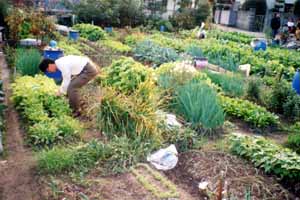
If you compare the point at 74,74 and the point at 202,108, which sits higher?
the point at 74,74

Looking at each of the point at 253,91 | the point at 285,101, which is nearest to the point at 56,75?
the point at 253,91

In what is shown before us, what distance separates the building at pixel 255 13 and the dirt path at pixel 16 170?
2135 centimetres

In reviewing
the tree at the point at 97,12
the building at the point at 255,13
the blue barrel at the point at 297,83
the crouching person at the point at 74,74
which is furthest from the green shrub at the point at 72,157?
the building at the point at 255,13

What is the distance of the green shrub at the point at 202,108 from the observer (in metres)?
5.47

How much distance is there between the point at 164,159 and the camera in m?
4.71

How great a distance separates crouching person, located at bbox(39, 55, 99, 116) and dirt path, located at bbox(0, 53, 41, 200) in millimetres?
901

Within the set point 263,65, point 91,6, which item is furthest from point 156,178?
point 91,6

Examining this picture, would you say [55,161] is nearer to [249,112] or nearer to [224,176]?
[224,176]

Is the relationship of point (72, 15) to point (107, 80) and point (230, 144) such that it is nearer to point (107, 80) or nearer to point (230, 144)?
point (107, 80)

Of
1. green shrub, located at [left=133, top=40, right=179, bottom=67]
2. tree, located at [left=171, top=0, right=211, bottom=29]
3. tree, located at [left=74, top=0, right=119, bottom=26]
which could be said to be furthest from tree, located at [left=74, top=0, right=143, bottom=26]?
green shrub, located at [left=133, top=40, right=179, bottom=67]

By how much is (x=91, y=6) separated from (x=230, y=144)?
1437 centimetres

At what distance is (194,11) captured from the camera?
20.7 metres

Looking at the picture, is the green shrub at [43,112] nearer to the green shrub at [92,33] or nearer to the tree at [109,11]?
the green shrub at [92,33]

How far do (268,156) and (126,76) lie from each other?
2730 mm
